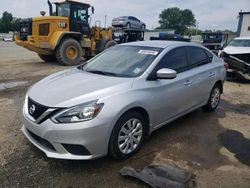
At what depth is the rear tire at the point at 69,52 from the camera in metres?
12.4

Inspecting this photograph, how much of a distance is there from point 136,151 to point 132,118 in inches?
21.6

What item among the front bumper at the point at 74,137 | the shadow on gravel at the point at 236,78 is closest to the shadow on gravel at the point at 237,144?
the front bumper at the point at 74,137

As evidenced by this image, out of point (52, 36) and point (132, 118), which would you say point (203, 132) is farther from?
point (52, 36)

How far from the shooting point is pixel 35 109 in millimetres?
3289

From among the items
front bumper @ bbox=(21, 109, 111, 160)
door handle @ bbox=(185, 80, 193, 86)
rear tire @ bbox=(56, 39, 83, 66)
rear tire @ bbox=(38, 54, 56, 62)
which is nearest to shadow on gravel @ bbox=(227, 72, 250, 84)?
door handle @ bbox=(185, 80, 193, 86)

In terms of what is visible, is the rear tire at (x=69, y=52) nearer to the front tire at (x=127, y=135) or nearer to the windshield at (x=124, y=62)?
the windshield at (x=124, y=62)

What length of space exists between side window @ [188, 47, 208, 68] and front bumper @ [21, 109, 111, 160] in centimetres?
247

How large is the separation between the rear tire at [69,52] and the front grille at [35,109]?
9.31 metres

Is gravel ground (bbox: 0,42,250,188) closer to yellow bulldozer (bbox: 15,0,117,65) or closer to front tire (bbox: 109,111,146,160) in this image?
front tire (bbox: 109,111,146,160)

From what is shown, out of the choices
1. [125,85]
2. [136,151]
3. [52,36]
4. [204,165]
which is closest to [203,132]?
[204,165]

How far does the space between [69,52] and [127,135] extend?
9.97 m

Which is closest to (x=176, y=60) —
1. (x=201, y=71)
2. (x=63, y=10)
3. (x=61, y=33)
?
(x=201, y=71)

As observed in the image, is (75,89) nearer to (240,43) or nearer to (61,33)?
(61,33)

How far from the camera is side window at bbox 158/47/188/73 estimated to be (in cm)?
421
